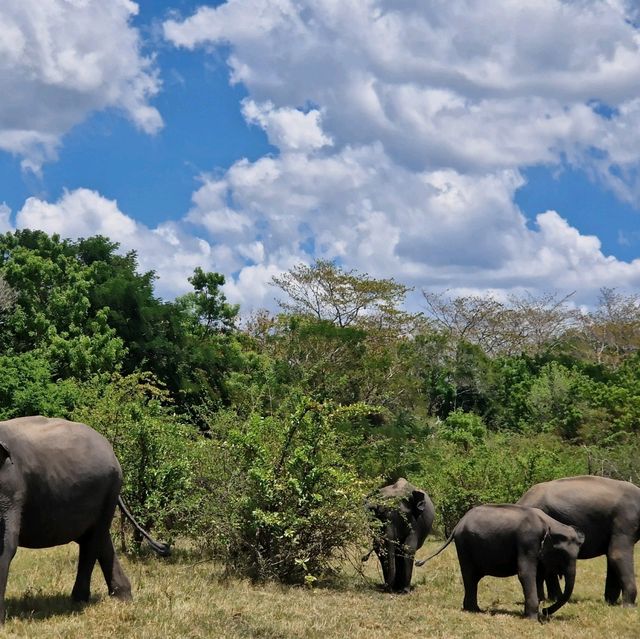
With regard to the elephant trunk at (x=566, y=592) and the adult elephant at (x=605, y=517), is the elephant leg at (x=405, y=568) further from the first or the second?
the elephant trunk at (x=566, y=592)

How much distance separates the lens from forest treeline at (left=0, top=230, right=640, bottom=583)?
Answer: 47.7ft

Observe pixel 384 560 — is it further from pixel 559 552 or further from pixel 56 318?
pixel 56 318

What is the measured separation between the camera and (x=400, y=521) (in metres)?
16.0

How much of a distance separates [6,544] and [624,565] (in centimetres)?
989

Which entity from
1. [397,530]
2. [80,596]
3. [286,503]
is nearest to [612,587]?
[397,530]

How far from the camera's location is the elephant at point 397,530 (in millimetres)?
15086

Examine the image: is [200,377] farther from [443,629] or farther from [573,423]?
[443,629]

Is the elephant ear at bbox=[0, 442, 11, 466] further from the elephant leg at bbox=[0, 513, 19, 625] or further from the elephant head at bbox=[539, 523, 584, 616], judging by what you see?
the elephant head at bbox=[539, 523, 584, 616]

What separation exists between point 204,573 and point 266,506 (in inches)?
54.5

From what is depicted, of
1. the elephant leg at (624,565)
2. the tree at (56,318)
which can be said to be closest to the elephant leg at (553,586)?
the elephant leg at (624,565)

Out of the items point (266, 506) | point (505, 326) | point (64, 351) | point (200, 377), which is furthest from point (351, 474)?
point (505, 326)

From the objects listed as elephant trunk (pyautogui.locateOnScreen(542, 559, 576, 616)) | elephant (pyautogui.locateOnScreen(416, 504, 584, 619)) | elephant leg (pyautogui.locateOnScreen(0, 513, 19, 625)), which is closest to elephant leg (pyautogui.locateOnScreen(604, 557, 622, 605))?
elephant (pyautogui.locateOnScreen(416, 504, 584, 619))

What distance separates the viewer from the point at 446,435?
40.3 meters

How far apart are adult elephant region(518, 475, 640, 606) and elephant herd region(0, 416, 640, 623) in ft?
0.05
